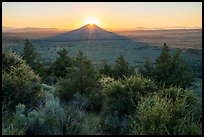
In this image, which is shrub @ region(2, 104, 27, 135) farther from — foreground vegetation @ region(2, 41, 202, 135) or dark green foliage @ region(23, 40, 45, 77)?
dark green foliage @ region(23, 40, 45, 77)

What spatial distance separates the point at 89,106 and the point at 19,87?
447 centimetres

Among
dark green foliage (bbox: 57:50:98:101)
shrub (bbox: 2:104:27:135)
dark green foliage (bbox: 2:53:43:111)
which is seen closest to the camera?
shrub (bbox: 2:104:27:135)

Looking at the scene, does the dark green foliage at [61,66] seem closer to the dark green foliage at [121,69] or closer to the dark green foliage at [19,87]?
the dark green foliage at [121,69]

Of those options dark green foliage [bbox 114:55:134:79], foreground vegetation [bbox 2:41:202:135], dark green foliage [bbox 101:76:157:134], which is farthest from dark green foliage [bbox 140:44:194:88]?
dark green foliage [bbox 101:76:157:134]

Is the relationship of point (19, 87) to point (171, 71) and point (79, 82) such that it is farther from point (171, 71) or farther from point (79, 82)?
point (171, 71)

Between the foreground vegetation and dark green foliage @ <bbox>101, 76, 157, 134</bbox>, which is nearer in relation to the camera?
the foreground vegetation

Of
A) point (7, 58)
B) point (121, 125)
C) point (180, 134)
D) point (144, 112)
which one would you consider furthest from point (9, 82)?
point (180, 134)

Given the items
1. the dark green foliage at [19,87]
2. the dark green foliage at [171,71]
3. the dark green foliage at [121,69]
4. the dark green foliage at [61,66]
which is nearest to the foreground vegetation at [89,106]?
the dark green foliage at [19,87]

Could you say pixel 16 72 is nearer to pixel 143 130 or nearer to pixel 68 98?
pixel 68 98

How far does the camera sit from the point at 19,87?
618 inches

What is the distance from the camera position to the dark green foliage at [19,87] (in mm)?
15445

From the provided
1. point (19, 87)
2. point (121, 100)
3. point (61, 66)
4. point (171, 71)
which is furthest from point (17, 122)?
point (61, 66)

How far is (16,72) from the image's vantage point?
16281 millimetres

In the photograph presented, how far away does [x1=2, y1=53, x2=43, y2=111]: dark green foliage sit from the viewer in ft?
50.7
